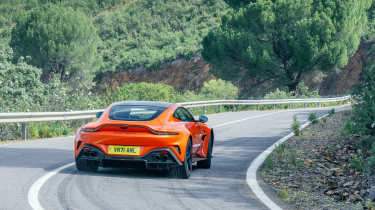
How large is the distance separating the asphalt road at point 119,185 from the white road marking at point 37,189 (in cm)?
7

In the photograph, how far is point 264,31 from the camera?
4906cm

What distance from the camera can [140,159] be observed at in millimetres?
9609

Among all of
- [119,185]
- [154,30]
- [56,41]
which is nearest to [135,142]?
[119,185]

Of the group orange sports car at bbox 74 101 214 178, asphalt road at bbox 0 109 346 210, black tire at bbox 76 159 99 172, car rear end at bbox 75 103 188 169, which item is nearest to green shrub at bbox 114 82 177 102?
asphalt road at bbox 0 109 346 210

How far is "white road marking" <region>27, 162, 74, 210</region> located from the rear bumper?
0.77m

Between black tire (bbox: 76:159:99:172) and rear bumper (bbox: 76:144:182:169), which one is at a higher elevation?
rear bumper (bbox: 76:144:182:169)

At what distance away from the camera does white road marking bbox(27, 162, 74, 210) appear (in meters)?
7.40

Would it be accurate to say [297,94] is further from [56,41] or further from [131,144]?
[131,144]

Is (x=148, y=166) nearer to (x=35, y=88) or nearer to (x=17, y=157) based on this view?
(x=17, y=157)

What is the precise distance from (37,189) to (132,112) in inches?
99.0

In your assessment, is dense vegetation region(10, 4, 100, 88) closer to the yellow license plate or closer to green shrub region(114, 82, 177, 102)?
green shrub region(114, 82, 177, 102)

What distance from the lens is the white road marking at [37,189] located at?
740 centimetres

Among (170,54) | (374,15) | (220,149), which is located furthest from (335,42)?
(220,149)

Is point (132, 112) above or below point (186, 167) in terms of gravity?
above
